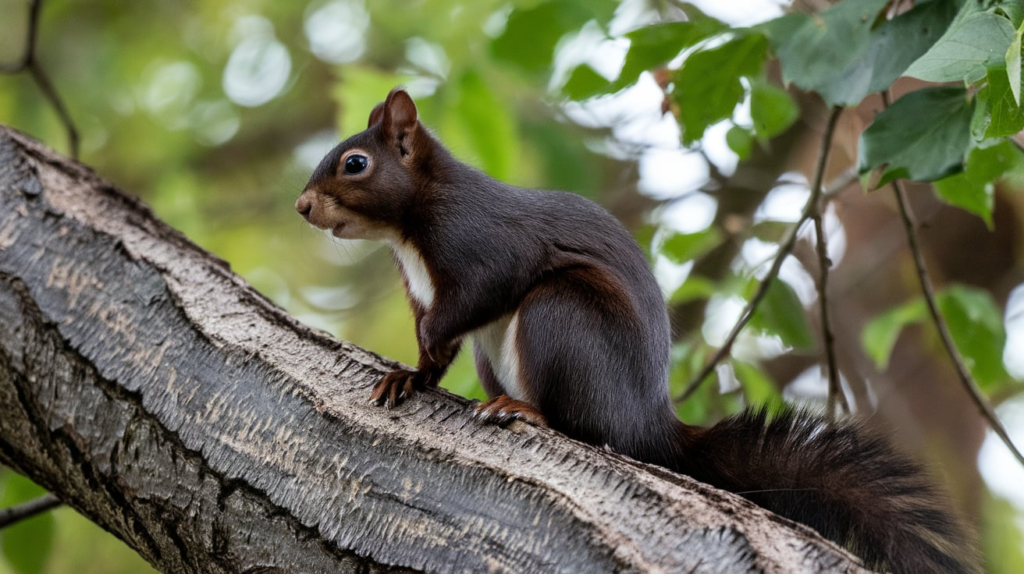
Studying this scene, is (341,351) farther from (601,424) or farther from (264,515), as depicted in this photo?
(601,424)

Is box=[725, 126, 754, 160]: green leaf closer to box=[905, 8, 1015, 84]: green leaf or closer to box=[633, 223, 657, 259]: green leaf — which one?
box=[633, 223, 657, 259]: green leaf

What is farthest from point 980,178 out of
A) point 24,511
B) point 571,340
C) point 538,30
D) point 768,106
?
point 24,511

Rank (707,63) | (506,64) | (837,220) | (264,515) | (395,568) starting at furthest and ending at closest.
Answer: (837,220) → (506,64) → (707,63) → (264,515) → (395,568)

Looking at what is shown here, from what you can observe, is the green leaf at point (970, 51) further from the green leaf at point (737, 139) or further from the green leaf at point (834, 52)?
the green leaf at point (737, 139)

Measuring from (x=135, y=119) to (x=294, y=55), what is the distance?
105 centimetres

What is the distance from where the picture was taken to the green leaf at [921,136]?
176 centimetres

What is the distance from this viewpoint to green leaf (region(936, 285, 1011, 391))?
2.69 m

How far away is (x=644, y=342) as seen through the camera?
227 centimetres

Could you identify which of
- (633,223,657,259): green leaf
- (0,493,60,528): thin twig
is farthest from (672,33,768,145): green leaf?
(0,493,60,528): thin twig

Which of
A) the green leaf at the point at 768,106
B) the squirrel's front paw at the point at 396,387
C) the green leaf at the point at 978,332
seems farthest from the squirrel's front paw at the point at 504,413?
the green leaf at the point at 978,332

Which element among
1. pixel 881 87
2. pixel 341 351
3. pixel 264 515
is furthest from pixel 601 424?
pixel 881 87

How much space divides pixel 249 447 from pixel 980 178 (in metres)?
1.65

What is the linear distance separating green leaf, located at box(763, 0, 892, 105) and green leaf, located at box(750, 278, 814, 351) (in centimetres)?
84

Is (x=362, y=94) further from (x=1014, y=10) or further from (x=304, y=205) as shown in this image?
(x=1014, y=10)
